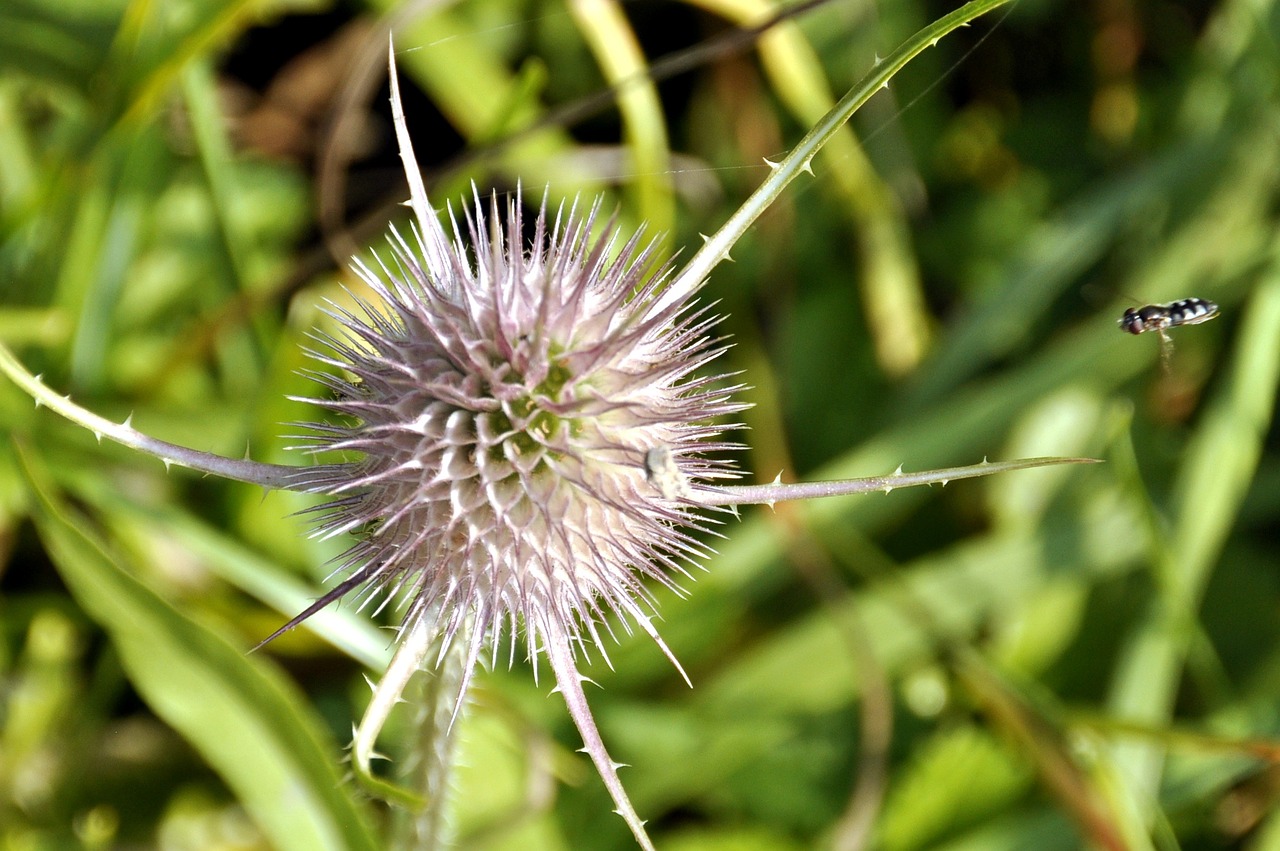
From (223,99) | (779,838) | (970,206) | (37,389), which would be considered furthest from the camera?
(970,206)

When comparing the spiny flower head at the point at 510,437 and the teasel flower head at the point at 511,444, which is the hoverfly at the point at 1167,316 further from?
the spiny flower head at the point at 510,437

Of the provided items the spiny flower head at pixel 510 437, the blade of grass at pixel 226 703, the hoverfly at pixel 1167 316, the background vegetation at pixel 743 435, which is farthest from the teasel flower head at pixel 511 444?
the hoverfly at pixel 1167 316

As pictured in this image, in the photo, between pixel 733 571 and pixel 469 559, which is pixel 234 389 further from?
pixel 469 559

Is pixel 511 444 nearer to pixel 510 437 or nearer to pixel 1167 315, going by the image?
pixel 510 437

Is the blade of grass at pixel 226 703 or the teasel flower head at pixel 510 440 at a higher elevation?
the teasel flower head at pixel 510 440

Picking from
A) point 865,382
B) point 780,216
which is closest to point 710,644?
point 865,382

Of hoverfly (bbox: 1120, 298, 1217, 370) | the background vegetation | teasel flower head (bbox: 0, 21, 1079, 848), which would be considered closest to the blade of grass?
the background vegetation

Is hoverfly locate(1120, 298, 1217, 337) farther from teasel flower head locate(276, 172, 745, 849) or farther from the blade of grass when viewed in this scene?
the blade of grass

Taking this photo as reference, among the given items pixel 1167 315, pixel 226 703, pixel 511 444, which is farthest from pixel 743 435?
pixel 511 444
